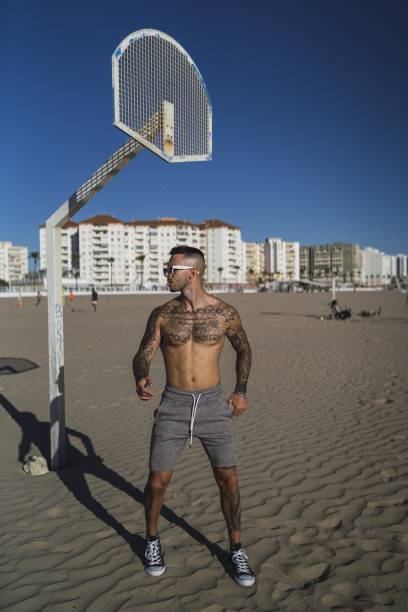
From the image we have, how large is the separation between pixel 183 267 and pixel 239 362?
2.46ft

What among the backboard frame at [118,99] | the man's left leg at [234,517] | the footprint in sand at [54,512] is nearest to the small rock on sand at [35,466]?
the footprint in sand at [54,512]

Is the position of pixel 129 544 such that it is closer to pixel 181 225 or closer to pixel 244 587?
pixel 244 587

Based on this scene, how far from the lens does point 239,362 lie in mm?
3076

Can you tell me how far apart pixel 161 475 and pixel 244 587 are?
2.82 ft

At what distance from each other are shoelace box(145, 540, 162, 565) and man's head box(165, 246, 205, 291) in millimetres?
1646

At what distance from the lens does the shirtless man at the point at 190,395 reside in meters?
2.81

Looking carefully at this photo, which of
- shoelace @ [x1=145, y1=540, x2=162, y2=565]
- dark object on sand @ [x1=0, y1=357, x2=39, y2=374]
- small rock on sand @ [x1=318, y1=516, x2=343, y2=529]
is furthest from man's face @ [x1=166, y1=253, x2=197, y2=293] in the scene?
dark object on sand @ [x1=0, y1=357, x2=39, y2=374]

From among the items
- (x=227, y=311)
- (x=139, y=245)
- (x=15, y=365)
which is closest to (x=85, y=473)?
(x=227, y=311)

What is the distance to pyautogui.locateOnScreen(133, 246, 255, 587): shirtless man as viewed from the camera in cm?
281

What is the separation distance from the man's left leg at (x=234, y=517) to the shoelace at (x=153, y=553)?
18.4 inches

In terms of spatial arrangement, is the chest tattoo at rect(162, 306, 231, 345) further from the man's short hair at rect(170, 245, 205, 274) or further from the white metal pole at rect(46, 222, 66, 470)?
the white metal pole at rect(46, 222, 66, 470)

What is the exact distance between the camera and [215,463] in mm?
2854

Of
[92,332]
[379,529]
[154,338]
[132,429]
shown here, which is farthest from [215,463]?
[92,332]

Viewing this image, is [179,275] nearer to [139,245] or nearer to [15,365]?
[15,365]
